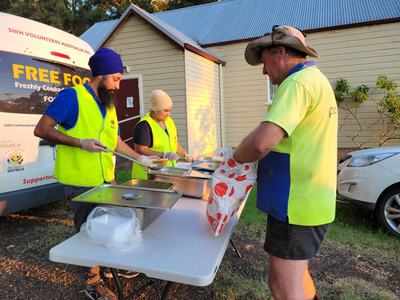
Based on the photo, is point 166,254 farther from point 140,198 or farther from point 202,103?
point 202,103

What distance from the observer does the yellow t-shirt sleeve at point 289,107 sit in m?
1.35

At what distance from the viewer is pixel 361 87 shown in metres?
8.30

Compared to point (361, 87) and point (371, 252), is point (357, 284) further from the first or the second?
point (361, 87)

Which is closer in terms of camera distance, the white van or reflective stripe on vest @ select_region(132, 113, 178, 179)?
Result: reflective stripe on vest @ select_region(132, 113, 178, 179)

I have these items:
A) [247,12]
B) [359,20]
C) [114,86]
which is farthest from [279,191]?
[247,12]

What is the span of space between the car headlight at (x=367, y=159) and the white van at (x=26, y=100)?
3.63 metres

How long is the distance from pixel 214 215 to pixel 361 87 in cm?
800

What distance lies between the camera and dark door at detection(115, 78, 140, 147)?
9148 mm

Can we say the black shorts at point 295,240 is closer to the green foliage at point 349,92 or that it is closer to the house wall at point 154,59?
the house wall at point 154,59

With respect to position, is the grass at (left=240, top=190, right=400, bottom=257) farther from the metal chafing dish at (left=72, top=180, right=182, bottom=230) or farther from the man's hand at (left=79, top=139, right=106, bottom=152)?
the man's hand at (left=79, top=139, right=106, bottom=152)

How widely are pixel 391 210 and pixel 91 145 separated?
134 inches

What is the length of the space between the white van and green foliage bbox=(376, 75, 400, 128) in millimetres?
7182

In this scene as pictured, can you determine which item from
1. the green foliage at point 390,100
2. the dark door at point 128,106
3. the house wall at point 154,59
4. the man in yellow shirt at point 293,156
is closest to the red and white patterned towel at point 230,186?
the man in yellow shirt at point 293,156

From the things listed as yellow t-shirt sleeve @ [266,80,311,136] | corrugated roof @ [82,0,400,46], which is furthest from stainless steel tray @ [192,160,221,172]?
corrugated roof @ [82,0,400,46]
